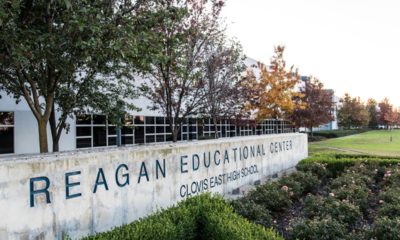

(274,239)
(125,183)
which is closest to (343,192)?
(274,239)

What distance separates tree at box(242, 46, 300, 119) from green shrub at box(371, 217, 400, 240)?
48.9ft

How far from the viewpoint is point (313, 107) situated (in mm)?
33750

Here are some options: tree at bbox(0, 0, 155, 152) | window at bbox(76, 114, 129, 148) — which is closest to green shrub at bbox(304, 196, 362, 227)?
tree at bbox(0, 0, 155, 152)

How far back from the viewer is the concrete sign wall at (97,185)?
466 centimetres

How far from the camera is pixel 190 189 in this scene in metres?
8.07

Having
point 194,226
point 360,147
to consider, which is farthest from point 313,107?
point 194,226

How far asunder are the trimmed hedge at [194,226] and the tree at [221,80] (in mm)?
9461

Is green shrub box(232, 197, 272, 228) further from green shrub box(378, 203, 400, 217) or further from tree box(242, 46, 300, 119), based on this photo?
tree box(242, 46, 300, 119)

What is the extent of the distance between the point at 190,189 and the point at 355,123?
211ft

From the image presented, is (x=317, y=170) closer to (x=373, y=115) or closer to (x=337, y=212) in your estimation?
(x=337, y=212)

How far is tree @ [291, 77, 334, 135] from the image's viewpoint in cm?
3231

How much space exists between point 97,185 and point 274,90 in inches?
735

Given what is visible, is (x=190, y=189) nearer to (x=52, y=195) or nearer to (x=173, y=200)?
(x=173, y=200)

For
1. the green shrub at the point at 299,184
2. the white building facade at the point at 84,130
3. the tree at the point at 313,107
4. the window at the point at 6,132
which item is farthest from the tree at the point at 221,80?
the tree at the point at 313,107
